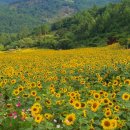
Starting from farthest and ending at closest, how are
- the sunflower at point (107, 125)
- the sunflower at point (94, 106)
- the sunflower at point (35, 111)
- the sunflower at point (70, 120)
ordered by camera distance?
the sunflower at point (94, 106), the sunflower at point (35, 111), the sunflower at point (70, 120), the sunflower at point (107, 125)

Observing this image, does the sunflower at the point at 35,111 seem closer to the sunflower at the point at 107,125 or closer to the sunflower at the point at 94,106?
the sunflower at the point at 94,106

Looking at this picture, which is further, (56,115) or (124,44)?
(124,44)

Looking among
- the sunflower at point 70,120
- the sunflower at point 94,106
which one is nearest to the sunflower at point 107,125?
the sunflower at point 70,120

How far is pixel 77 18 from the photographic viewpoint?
5443 inches

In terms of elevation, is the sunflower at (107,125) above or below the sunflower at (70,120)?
above

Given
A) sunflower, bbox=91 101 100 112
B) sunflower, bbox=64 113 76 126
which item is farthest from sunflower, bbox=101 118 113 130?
sunflower, bbox=91 101 100 112

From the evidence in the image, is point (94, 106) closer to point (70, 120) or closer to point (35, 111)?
point (70, 120)

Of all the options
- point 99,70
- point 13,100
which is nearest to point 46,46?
point 99,70

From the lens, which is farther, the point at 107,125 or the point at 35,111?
the point at 35,111

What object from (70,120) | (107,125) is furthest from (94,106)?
(107,125)

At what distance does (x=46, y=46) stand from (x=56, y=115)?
94637 millimetres

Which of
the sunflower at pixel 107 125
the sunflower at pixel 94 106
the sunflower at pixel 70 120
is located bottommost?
the sunflower at pixel 94 106

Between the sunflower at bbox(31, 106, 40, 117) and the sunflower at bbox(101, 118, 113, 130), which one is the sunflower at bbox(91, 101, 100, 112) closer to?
the sunflower at bbox(31, 106, 40, 117)

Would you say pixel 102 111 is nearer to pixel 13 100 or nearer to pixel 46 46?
pixel 13 100
